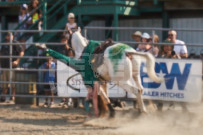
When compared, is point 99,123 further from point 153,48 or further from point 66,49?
point 66,49

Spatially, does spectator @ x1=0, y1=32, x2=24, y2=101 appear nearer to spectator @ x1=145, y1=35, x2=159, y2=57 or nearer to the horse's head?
the horse's head

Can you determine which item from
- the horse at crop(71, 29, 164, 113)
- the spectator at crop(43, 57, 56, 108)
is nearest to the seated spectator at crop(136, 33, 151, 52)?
the horse at crop(71, 29, 164, 113)

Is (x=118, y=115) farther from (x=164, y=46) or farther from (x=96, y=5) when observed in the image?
(x=96, y=5)

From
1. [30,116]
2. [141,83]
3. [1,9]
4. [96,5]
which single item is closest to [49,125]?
[30,116]

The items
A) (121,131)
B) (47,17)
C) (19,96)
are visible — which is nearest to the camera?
(121,131)

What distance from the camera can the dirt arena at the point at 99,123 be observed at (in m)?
10.5

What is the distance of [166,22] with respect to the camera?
59.8ft

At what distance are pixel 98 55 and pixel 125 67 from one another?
62 cm

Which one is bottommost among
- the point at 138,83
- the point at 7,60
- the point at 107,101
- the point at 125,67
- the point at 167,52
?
the point at 107,101

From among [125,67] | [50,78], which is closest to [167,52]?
[125,67]

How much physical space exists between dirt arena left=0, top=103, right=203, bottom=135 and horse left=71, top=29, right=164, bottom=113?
1.70 ft

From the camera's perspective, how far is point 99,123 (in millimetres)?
11500

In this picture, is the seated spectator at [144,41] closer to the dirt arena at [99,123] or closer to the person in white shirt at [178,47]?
the person in white shirt at [178,47]

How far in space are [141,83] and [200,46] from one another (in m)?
1.53
